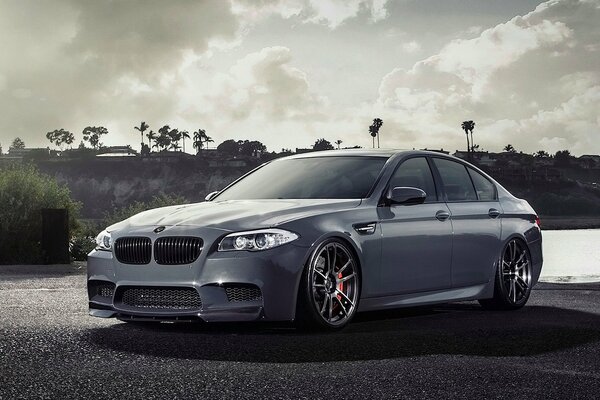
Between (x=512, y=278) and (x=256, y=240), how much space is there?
3.97 meters

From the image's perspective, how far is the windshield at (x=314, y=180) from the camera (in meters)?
9.24

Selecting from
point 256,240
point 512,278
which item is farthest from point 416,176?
point 256,240

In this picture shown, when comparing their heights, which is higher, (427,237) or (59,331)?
(427,237)

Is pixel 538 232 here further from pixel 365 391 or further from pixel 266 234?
pixel 365 391

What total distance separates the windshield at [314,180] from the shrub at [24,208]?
11112 mm

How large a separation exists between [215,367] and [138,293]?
194cm

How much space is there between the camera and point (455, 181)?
10.4 m

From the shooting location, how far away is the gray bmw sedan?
802cm

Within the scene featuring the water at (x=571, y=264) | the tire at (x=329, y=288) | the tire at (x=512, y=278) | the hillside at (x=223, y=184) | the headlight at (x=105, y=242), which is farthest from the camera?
the hillside at (x=223, y=184)

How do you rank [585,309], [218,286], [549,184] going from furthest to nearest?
[549,184], [585,309], [218,286]

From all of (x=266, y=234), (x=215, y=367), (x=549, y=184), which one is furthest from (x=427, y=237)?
(x=549, y=184)

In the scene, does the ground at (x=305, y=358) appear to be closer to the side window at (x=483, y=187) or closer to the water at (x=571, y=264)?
the side window at (x=483, y=187)

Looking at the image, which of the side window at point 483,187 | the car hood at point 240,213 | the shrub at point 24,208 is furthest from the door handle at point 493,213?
the shrub at point 24,208

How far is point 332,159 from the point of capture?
9.88 meters
